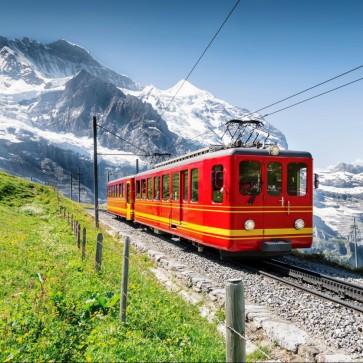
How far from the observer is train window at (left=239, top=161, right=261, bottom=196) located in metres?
11.7

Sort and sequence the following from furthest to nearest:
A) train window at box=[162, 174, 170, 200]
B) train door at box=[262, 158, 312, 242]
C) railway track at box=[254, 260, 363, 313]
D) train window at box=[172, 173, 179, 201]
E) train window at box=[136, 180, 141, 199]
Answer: train window at box=[136, 180, 141, 199], train window at box=[162, 174, 170, 200], train window at box=[172, 173, 179, 201], train door at box=[262, 158, 312, 242], railway track at box=[254, 260, 363, 313]

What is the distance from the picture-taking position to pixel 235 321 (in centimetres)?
353

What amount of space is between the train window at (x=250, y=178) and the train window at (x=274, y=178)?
339mm

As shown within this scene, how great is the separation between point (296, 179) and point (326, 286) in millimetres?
4016

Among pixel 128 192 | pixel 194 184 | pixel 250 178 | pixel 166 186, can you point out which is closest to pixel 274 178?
pixel 250 178

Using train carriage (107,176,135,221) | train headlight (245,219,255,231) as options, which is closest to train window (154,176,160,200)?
train carriage (107,176,135,221)

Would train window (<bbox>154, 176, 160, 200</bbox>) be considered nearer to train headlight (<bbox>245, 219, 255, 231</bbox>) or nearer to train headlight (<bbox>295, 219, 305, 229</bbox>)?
train headlight (<bbox>245, 219, 255, 231</bbox>)

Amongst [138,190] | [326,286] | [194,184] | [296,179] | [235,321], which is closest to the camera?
[235,321]

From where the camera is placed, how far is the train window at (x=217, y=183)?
1190cm

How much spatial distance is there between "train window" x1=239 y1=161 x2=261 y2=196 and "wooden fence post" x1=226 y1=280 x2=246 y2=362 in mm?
8270

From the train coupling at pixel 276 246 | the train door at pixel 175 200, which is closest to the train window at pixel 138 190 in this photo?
the train door at pixel 175 200

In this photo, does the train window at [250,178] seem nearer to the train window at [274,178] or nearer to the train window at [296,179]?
the train window at [274,178]

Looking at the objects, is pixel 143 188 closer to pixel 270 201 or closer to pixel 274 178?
pixel 274 178

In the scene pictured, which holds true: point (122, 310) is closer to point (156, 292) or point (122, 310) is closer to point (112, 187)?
point (156, 292)
